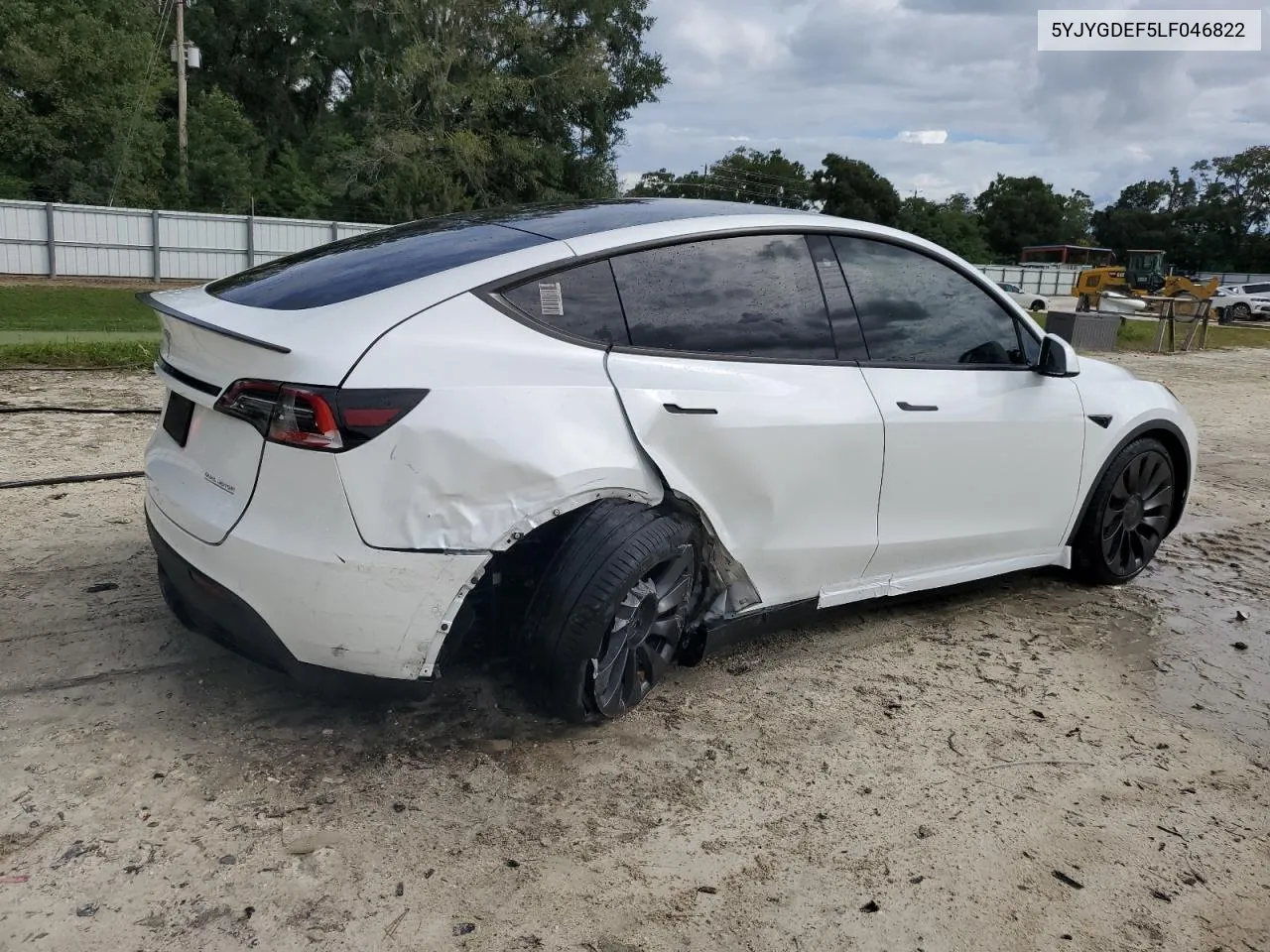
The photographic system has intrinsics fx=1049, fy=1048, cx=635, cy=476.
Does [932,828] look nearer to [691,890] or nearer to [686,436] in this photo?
[691,890]

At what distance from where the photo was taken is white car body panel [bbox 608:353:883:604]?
10.5ft

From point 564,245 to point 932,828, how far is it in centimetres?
→ 201

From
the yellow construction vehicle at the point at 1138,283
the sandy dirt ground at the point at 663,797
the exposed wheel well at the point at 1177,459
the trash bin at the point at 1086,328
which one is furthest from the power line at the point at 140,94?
the exposed wheel well at the point at 1177,459

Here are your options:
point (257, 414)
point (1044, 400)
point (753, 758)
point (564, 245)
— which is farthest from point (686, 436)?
point (1044, 400)

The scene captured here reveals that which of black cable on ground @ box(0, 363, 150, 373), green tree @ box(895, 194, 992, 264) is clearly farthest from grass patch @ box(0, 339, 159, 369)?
green tree @ box(895, 194, 992, 264)

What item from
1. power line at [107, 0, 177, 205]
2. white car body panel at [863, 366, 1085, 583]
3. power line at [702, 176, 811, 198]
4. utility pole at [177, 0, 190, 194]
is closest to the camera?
white car body panel at [863, 366, 1085, 583]

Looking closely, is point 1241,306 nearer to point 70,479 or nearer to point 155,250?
point 155,250

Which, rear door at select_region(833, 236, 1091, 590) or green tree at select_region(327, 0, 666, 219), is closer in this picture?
rear door at select_region(833, 236, 1091, 590)

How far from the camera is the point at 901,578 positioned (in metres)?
4.05

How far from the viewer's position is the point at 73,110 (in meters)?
33.0

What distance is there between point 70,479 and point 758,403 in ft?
13.6

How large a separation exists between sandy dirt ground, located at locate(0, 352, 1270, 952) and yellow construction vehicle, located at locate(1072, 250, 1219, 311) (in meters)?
19.9

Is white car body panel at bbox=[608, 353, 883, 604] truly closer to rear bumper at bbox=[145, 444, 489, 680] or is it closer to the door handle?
the door handle

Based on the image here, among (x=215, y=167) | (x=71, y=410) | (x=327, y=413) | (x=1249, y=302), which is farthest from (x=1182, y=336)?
(x=215, y=167)
